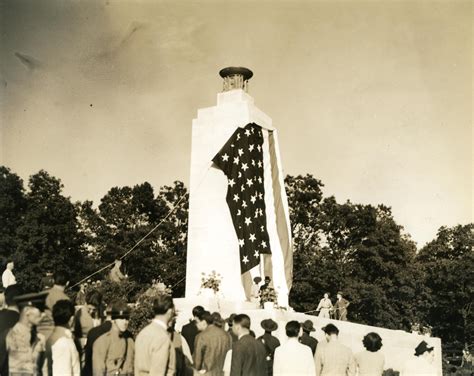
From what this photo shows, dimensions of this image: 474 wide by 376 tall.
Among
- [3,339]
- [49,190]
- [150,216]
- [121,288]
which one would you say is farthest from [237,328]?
[150,216]

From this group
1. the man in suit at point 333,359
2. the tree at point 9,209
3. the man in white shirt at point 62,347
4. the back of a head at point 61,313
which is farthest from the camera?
the tree at point 9,209

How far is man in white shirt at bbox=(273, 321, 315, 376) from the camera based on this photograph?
5.94 metres

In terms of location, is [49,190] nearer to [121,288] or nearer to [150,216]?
[150,216]

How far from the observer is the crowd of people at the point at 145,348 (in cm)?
550

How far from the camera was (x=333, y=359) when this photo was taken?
6.59 meters

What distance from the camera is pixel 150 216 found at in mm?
40500

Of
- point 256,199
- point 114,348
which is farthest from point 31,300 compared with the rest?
point 256,199

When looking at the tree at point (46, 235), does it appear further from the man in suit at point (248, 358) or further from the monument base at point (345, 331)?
the man in suit at point (248, 358)

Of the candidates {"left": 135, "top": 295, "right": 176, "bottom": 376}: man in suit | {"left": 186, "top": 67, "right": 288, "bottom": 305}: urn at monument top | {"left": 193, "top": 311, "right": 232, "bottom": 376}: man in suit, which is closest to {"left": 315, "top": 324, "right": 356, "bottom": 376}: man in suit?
{"left": 193, "top": 311, "right": 232, "bottom": 376}: man in suit

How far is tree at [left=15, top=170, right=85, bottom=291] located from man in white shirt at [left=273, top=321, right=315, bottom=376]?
27476 millimetres

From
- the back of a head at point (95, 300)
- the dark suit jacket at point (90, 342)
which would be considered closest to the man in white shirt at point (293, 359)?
the dark suit jacket at point (90, 342)

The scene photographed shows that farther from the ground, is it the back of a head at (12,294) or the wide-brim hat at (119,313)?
the back of a head at (12,294)

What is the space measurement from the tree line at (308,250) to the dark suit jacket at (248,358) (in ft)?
90.6

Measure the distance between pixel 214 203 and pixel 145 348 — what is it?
1278cm
